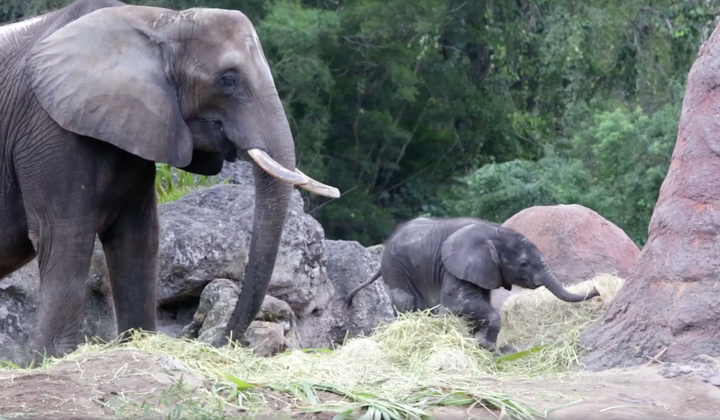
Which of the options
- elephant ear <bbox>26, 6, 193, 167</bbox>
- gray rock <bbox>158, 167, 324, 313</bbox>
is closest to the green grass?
gray rock <bbox>158, 167, 324, 313</bbox>

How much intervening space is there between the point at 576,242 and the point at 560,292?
2860 mm

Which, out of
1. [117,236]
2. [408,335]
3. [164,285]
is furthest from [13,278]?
[408,335]

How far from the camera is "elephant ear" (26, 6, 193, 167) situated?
6.70 metres

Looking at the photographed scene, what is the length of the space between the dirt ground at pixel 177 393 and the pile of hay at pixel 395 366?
0.12 m

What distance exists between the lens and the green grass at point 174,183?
33.5 ft

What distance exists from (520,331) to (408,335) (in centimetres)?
142

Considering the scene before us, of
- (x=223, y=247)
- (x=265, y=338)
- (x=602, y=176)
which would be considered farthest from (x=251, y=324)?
(x=602, y=176)

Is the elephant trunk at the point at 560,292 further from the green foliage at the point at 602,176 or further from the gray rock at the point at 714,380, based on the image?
the green foliage at the point at 602,176

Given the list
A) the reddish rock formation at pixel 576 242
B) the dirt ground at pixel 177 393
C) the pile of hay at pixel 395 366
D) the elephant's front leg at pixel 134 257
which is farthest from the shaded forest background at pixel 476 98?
the dirt ground at pixel 177 393

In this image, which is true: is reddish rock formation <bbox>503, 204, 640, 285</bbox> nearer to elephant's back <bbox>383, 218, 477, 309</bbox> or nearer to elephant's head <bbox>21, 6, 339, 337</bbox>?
elephant's back <bbox>383, 218, 477, 309</bbox>

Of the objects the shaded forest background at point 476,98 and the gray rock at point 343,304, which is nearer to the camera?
the gray rock at point 343,304

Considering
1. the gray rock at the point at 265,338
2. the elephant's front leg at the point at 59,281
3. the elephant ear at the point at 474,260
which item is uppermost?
the elephant's front leg at the point at 59,281

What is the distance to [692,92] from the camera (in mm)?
7016

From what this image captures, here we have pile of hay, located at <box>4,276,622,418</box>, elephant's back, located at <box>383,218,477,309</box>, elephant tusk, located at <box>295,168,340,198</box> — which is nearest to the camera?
pile of hay, located at <box>4,276,622,418</box>
